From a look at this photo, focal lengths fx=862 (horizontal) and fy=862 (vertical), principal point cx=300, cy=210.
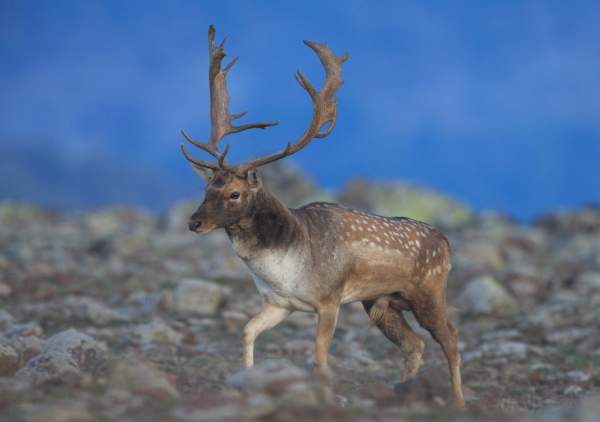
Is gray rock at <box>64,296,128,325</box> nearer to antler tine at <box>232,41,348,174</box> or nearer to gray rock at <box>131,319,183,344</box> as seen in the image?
gray rock at <box>131,319,183,344</box>

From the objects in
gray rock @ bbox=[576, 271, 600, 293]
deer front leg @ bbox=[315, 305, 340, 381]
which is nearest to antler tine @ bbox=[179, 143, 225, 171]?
deer front leg @ bbox=[315, 305, 340, 381]

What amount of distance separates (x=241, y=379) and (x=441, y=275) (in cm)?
413

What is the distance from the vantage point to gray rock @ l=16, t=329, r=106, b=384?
26.9ft

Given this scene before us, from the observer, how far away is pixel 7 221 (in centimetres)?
4038

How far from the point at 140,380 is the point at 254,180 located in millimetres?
2949

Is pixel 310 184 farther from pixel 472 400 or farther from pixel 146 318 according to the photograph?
pixel 472 400

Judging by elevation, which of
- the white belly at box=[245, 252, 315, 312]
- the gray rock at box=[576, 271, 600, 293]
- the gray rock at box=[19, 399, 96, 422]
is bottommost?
the gray rock at box=[19, 399, 96, 422]

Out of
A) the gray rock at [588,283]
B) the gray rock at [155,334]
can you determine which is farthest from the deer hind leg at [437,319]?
the gray rock at [588,283]

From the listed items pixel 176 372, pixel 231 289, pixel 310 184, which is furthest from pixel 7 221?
pixel 176 372

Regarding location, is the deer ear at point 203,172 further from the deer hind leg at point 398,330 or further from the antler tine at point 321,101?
the deer hind leg at point 398,330

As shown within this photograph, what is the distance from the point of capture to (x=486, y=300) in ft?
55.8

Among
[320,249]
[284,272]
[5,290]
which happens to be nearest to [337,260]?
[320,249]

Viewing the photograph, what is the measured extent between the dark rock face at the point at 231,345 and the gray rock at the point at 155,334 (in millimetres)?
22

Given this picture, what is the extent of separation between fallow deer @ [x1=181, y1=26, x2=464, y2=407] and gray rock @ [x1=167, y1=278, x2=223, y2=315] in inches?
214
